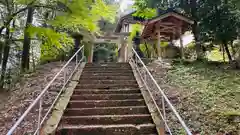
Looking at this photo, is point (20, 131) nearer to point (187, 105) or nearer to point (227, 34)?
point (187, 105)

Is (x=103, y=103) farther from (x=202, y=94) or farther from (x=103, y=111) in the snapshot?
→ (x=202, y=94)

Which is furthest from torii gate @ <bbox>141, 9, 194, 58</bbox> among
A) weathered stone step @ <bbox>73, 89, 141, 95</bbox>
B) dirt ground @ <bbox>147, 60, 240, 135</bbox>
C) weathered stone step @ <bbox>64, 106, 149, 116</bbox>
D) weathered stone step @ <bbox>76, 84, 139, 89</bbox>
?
weathered stone step @ <bbox>64, 106, 149, 116</bbox>

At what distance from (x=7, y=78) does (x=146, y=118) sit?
6.23 meters

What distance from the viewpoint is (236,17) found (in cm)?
841

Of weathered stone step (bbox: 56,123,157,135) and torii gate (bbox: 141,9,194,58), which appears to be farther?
torii gate (bbox: 141,9,194,58)

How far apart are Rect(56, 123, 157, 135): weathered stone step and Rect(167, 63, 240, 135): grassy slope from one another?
86 centimetres

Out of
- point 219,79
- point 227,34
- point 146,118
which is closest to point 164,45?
point 227,34

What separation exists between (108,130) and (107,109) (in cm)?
78

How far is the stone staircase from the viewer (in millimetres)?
3803

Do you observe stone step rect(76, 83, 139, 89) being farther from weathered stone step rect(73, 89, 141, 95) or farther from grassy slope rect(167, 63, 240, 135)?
grassy slope rect(167, 63, 240, 135)

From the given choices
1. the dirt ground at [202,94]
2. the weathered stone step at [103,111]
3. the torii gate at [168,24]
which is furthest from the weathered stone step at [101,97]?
the torii gate at [168,24]

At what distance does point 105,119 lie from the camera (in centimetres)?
416


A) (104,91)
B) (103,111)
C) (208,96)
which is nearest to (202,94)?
(208,96)

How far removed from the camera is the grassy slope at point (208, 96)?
4066 mm
